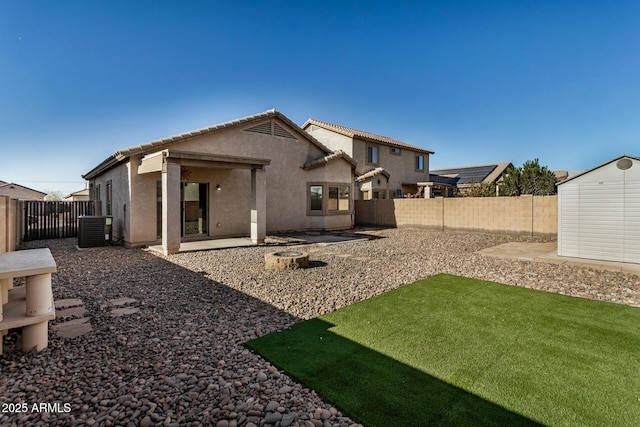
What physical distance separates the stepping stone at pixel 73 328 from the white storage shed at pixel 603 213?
11.9 meters

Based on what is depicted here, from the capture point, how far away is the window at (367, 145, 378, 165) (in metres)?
25.8

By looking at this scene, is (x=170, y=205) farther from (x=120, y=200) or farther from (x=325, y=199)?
(x=325, y=199)

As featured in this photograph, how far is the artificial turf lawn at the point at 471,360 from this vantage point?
267 cm

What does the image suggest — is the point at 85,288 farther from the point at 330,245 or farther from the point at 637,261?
the point at 637,261

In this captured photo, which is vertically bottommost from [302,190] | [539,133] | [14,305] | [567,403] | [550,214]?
[567,403]

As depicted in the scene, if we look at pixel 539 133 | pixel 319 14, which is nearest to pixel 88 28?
pixel 319 14

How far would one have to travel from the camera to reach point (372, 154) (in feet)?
85.6

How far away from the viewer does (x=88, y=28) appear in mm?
10688

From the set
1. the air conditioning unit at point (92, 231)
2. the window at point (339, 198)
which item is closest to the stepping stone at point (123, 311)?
the air conditioning unit at point (92, 231)

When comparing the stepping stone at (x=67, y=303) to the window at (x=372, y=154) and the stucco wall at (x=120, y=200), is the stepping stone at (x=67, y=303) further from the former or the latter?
the window at (x=372, y=154)

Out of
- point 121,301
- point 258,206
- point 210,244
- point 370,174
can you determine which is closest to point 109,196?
point 210,244

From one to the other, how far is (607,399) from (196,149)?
13708 millimetres

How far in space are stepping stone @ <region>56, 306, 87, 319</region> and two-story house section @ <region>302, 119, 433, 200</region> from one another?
68.4 feet

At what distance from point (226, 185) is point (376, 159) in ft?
51.0
